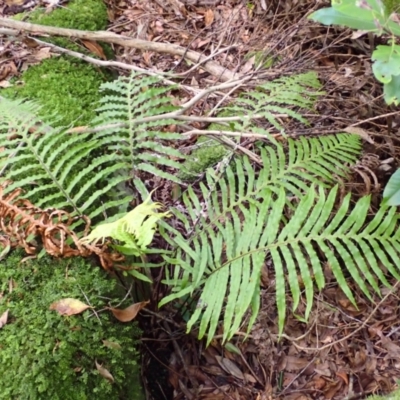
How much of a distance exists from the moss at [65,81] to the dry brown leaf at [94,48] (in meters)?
0.06

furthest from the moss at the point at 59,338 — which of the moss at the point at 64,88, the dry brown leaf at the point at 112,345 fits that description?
the moss at the point at 64,88

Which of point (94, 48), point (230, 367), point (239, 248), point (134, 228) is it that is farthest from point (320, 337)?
point (94, 48)

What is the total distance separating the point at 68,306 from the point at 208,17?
2.78m

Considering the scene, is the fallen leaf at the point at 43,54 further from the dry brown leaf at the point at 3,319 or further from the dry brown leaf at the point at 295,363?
the dry brown leaf at the point at 295,363

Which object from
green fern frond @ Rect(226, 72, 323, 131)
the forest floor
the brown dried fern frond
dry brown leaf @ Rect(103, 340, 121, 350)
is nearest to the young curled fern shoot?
the brown dried fern frond

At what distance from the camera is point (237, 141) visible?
2559 millimetres

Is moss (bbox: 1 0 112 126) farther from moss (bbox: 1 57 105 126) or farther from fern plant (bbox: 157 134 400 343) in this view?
fern plant (bbox: 157 134 400 343)

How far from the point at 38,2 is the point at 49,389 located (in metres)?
2.96

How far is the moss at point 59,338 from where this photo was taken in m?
1.79

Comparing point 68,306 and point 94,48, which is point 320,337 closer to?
point 68,306

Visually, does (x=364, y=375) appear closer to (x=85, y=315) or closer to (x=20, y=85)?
(x=85, y=315)

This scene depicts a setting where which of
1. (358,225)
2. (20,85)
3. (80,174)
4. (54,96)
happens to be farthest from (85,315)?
(20,85)

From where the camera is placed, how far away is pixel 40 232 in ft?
6.52

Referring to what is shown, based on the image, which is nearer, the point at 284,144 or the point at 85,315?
the point at 85,315
